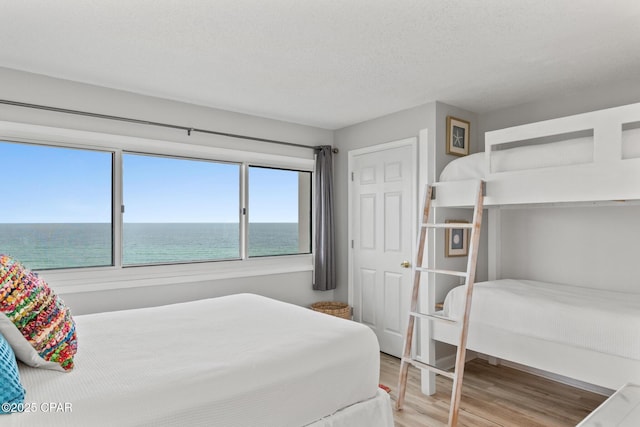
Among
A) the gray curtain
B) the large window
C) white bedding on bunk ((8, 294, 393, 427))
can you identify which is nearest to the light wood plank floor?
white bedding on bunk ((8, 294, 393, 427))

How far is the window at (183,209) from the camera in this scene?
142 inches

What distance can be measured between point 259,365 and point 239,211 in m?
2.52

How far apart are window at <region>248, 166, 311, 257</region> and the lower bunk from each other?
1971mm

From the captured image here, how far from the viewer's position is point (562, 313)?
8.11 feet

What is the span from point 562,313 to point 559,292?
0.60 metres

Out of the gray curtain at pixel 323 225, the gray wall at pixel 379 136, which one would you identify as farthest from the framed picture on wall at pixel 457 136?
the gray curtain at pixel 323 225

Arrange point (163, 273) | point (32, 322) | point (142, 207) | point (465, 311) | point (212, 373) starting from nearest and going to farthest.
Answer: point (32, 322) → point (212, 373) → point (465, 311) → point (163, 273) → point (142, 207)

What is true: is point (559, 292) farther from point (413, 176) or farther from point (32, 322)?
point (32, 322)

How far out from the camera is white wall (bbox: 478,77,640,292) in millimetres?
3070

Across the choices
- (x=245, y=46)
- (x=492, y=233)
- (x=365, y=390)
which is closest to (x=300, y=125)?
(x=245, y=46)

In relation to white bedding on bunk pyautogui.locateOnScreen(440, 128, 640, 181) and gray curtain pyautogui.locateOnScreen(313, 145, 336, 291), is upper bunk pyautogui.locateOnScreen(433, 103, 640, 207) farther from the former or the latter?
gray curtain pyautogui.locateOnScreen(313, 145, 336, 291)

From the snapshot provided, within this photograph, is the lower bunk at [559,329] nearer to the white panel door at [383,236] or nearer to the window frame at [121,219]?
the white panel door at [383,236]

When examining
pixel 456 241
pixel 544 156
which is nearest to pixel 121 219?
pixel 456 241

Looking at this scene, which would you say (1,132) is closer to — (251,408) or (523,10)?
(251,408)
